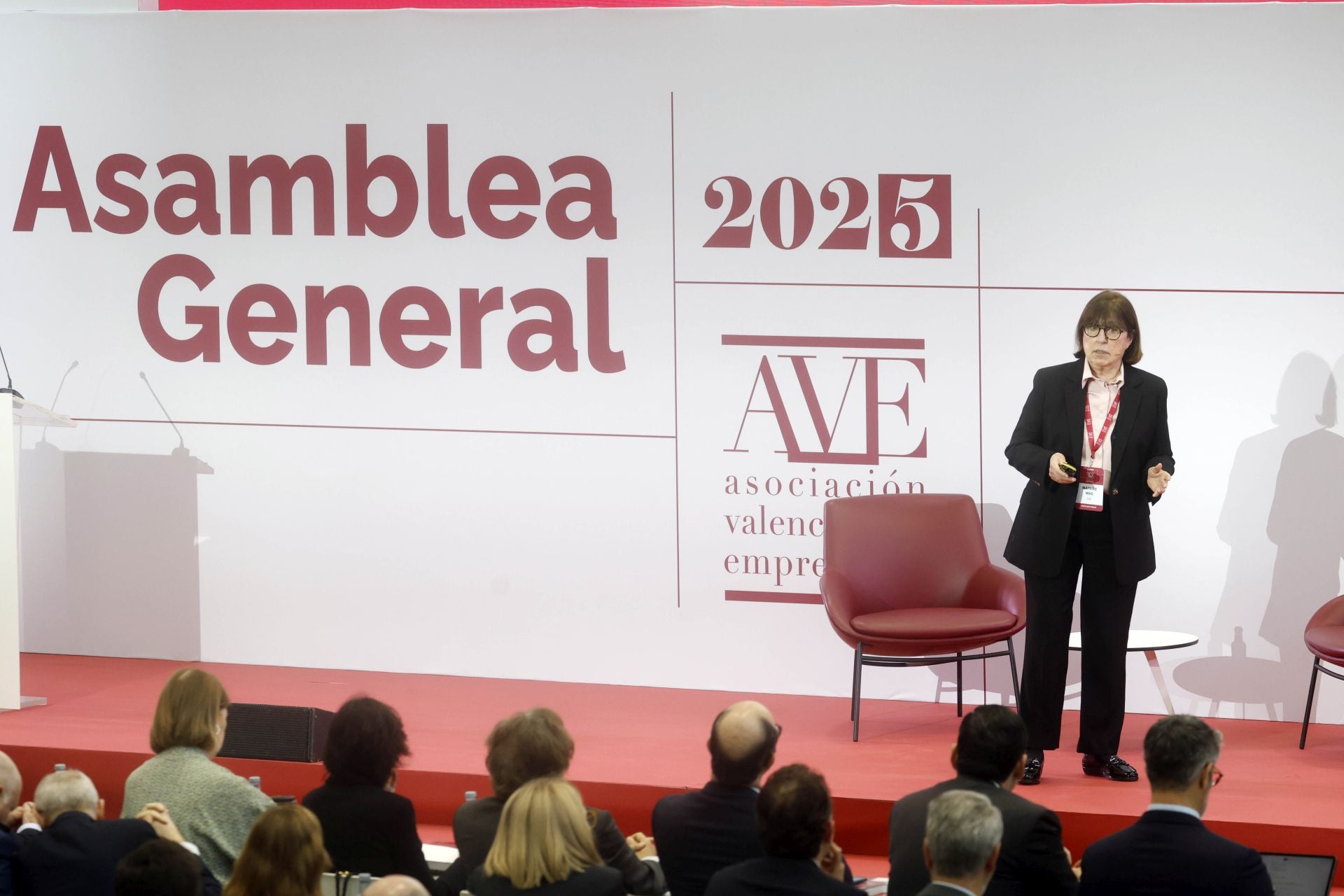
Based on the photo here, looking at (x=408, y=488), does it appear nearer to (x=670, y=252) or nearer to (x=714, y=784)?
(x=670, y=252)

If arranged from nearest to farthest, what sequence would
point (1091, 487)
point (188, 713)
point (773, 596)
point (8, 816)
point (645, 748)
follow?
1. point (188, 713)
2. point (8, 816)
3. point (1091, 487)
4. point (645, 748)
5. point (773, 596)

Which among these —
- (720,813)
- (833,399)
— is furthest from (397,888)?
(833,399)

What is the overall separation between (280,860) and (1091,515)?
3223 mm

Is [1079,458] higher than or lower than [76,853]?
higher

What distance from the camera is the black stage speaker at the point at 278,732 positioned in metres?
5.79

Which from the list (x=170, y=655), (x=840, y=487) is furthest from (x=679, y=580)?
(x=170, y=655)

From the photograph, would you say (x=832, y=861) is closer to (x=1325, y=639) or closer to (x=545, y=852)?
(x=545, y=852)

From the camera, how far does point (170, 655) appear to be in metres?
7.68

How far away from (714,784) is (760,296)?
3181 mm

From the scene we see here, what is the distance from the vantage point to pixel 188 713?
4.42m

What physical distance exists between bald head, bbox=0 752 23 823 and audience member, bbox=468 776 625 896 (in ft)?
5.33

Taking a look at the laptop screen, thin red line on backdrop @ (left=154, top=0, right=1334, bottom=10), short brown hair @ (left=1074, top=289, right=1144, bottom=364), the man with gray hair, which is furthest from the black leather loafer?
thin red line on backdrop @ (left=154, top=0, right=1334, bottom=10)

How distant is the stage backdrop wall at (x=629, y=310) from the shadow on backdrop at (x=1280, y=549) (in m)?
0.01

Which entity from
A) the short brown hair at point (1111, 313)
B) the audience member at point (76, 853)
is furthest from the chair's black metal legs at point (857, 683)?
the audience member at point (76, 853)
